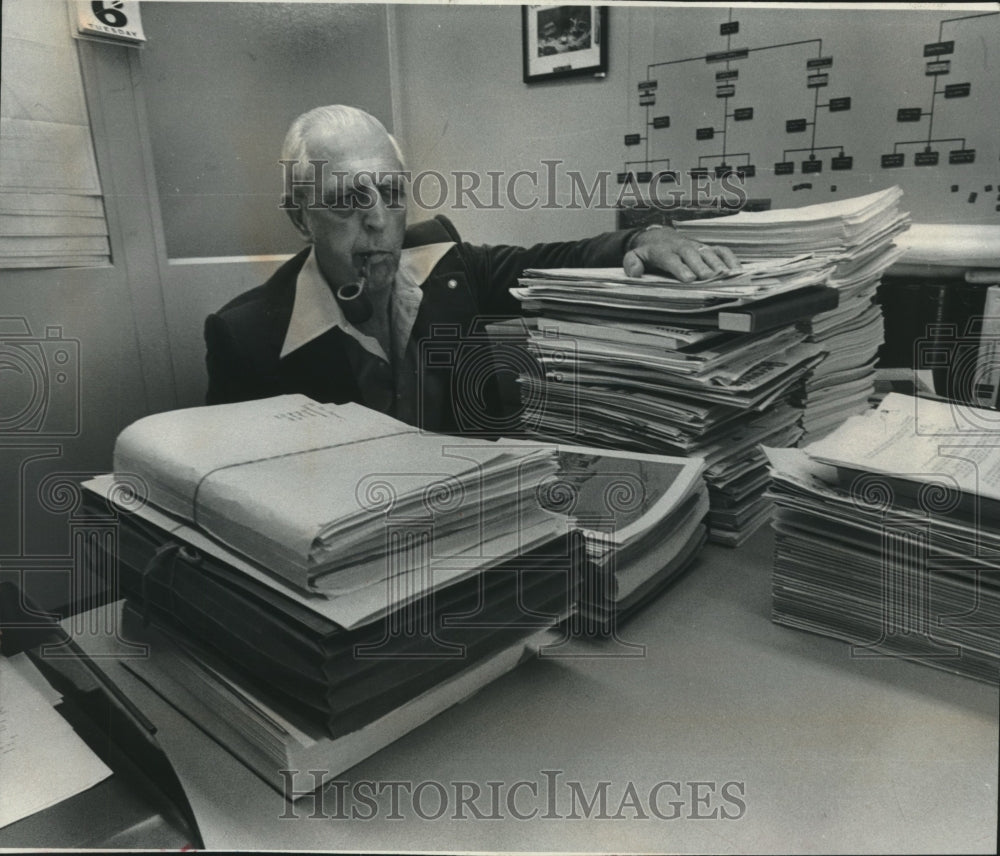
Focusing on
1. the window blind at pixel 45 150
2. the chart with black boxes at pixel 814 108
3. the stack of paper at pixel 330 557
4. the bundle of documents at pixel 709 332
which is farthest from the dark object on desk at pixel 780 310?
the window blind at pixel 45 150

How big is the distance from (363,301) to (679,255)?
1.07 feet

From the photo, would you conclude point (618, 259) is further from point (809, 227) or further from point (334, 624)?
point (334, 624)

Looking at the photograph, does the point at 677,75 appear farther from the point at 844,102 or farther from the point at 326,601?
the point at 326,601

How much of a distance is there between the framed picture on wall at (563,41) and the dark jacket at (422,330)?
0.16 m

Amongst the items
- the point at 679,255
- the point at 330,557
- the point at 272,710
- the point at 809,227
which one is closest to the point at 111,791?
the point at 272,710

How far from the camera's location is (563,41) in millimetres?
658

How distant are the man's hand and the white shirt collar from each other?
0.65ft

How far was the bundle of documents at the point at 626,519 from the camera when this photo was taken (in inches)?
26.6

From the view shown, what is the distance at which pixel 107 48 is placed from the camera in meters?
0.61

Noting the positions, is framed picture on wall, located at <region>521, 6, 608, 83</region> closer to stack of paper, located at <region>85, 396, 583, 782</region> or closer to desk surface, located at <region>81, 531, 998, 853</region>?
stack of paper, located at <region>85, 396, 583, 782</region>

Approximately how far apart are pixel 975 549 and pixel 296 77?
728 mm

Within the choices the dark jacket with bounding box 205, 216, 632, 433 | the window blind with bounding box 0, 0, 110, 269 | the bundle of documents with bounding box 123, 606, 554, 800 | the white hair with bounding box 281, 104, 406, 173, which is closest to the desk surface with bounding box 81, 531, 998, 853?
the bundle of documents with bounding box 123, 606, 554, 800

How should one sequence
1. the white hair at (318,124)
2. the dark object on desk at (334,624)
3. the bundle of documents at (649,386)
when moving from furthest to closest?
the bundle of documents at (649,386) → the white hair at (318,124) → the dark object on desk at (334,624)

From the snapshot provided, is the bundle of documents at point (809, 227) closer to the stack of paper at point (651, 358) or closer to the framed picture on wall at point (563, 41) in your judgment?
the stack of paper at point (651, 358)
